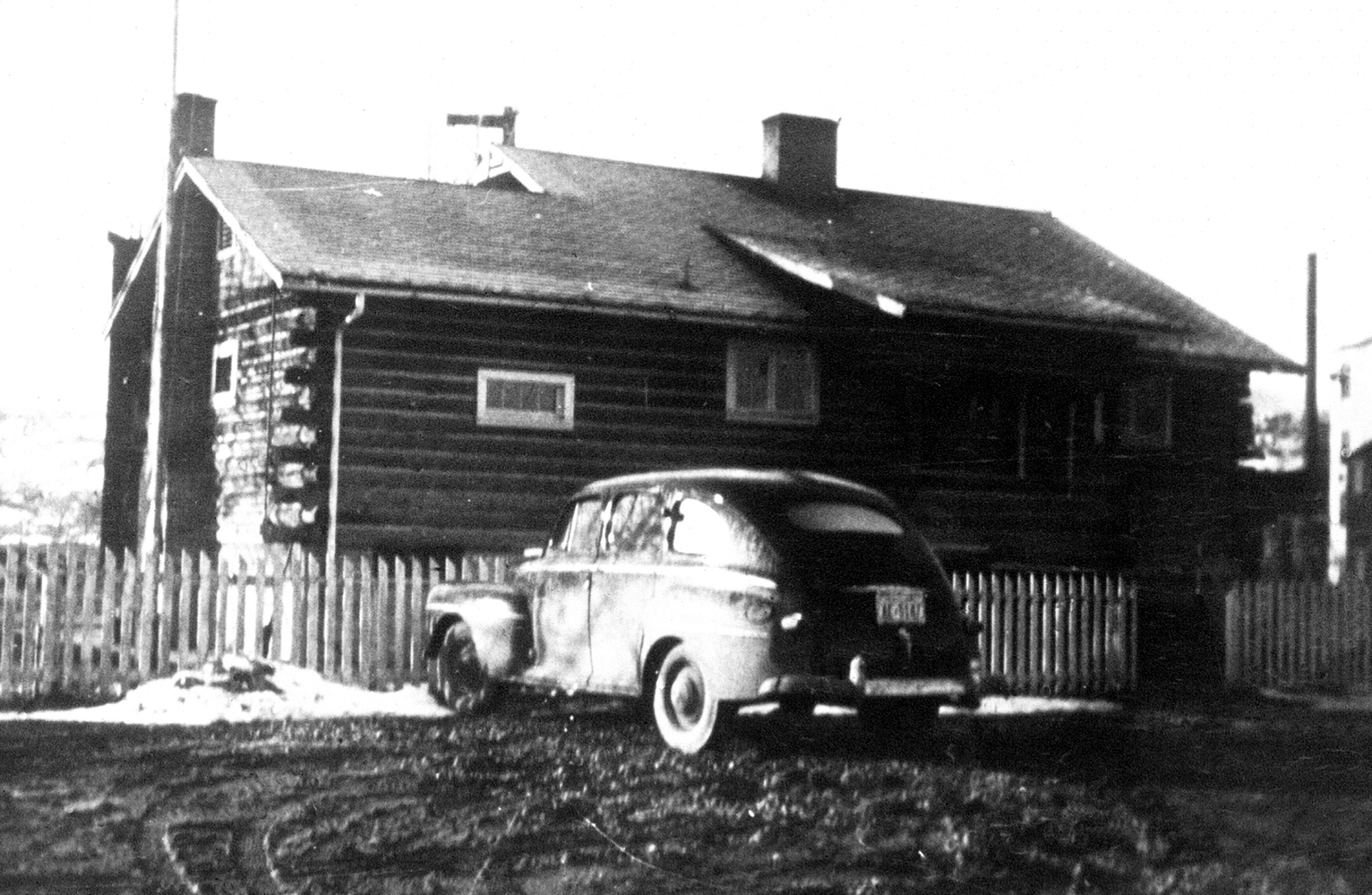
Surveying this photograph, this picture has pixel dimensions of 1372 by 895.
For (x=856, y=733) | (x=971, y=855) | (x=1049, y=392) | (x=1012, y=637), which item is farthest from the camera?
(x=1049, y=392)

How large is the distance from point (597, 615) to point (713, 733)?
5.36ft

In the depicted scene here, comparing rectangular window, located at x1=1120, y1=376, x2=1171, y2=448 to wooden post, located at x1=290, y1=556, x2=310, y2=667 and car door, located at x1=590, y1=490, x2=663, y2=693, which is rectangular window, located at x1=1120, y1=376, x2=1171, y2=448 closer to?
wooden post, located at x1=290, y1=556, x2=310, y2=667

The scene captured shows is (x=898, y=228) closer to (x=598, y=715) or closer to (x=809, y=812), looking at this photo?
(x=598, y=715)

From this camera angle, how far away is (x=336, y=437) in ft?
65.4

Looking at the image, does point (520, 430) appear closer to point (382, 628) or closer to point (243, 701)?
point (382, 628)

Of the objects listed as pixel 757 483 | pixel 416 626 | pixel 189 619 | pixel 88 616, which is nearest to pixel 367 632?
pixel 416 626

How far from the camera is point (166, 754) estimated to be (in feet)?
36.1

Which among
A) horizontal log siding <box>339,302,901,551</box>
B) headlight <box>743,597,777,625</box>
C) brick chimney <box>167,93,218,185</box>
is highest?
brick chimney <box>167,93,218,185</box>

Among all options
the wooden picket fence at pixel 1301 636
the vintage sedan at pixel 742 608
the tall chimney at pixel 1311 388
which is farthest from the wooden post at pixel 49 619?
the tall chimney at pixel 1311 388

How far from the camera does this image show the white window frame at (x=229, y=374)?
23.2 metres

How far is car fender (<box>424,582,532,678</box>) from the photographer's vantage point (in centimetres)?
1350

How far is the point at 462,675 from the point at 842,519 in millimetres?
3831

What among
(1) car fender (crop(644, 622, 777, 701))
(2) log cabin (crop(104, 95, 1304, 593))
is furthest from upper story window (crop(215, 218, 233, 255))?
(1) car fender (crop(644, 622, 777, 701))

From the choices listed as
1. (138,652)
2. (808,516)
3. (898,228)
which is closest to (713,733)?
(808,516)
